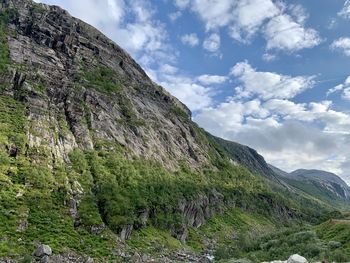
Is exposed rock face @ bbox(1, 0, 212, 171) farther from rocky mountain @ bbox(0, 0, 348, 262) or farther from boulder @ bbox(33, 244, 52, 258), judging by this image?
boulder @ bbox(33, 244, 52, 258)

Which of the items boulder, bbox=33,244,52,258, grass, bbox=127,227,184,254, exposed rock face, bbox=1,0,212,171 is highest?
exposed rock face, bbox=1,0,212,171

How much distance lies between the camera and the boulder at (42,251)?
83.8 meters

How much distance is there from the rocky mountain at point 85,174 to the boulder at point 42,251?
0.30 metres

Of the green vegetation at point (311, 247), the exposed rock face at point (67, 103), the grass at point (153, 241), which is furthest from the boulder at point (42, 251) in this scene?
the exposed rock face at point (67, 103)

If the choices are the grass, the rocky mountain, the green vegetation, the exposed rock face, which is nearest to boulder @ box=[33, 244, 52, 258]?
the rocky mountain

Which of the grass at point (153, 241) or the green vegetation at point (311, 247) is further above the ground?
the green vegetation at point (311, 247)

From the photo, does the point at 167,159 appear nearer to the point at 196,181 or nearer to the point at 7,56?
the point at 196,181

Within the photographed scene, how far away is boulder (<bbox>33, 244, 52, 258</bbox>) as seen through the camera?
8378 centimetres

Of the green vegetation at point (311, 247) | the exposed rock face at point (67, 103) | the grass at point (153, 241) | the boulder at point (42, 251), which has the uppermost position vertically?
the exposed rock face at point (67, 103)

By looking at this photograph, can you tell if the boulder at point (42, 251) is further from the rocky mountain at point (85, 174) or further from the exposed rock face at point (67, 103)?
the exposed rock face at point (67, 103)

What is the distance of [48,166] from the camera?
118000 mm

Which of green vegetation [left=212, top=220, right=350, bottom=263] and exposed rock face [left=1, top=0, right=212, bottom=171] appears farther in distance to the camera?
exposed rock face [left=1, top=0, right=212, bottom=171]

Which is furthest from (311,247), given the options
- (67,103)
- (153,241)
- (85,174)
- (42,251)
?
(67,103)

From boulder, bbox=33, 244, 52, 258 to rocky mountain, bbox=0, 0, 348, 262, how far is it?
0.30 meters
